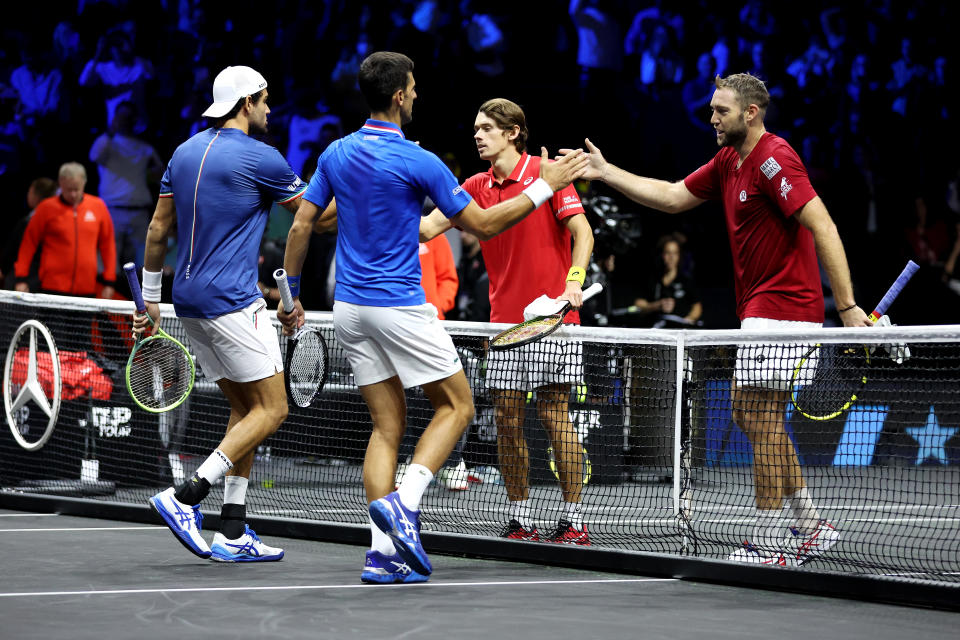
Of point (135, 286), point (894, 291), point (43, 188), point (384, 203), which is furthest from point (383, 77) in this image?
→ point (43, 188)

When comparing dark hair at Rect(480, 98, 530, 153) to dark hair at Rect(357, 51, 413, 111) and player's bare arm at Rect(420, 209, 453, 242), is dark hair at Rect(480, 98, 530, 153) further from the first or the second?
dark hair at Rect(357, 51, 413, 111)

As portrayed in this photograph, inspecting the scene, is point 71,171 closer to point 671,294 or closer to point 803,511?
point 671,294

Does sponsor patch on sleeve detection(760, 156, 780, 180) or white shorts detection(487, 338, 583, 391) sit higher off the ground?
sponsor patch on sleeve detection(760, 156, 780, 180)

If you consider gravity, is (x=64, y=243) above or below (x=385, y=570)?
above

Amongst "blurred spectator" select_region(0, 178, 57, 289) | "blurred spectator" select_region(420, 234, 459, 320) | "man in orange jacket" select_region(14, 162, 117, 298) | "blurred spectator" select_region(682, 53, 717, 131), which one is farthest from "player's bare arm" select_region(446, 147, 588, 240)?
"blurred spectator" select_region(682, 53, 717, 131)

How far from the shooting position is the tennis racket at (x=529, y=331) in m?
5.43

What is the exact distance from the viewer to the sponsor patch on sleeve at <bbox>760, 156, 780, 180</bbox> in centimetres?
562

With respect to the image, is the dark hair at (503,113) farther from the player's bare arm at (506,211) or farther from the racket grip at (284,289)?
the racket grip at (284,289)

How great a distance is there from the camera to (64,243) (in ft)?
34.4

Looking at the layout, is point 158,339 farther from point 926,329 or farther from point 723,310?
point 723,310

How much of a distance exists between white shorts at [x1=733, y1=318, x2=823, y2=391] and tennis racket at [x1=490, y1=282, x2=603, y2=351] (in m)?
0.79

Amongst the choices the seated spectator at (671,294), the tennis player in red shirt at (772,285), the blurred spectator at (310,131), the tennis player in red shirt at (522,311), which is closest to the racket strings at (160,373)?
the tennis player in red shirt at (522,311)

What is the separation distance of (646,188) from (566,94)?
709cm

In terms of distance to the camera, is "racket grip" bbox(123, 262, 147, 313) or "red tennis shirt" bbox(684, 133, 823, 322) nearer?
"red tennis shirt" bbox(684, 133, 823, 322)
